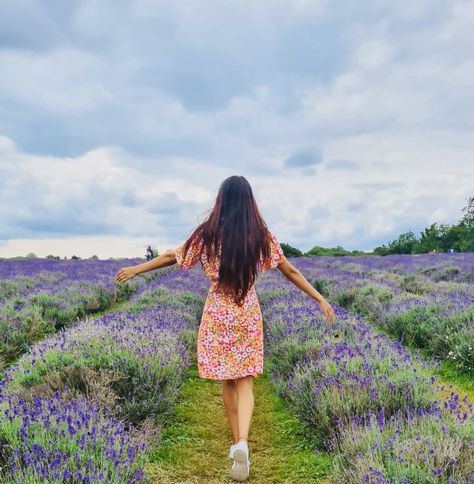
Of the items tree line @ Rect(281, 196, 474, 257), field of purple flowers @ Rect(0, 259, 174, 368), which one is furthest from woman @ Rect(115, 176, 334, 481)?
tree line @ Rect(281, 196, 474, 257)

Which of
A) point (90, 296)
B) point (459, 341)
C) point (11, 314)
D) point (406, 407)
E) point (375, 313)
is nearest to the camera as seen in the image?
point (406, 407)

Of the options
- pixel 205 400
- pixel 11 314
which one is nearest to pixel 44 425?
pixel 205 400

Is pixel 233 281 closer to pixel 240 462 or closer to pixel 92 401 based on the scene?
pixel 240 462

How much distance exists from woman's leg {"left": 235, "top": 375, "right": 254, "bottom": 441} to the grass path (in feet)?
1.27

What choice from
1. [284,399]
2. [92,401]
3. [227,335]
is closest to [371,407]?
[227,335]

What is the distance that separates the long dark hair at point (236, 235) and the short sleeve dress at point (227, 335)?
7cm

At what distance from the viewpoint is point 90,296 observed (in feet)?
38.7

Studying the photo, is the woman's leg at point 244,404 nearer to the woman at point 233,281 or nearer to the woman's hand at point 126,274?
the woman at point 233,281

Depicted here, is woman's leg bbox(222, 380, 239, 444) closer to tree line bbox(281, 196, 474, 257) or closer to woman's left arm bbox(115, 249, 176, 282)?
woman's left arm bbox(115, 249, 176, 282)

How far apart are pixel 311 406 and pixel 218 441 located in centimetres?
89

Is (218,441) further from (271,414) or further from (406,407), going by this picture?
(406,407)

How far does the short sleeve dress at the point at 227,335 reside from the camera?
3715 millimetres

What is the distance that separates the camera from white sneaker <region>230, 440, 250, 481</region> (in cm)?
347

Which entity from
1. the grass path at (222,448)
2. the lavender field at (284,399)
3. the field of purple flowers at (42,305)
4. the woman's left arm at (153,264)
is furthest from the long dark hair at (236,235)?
the field of purple flowers at (42,305)
